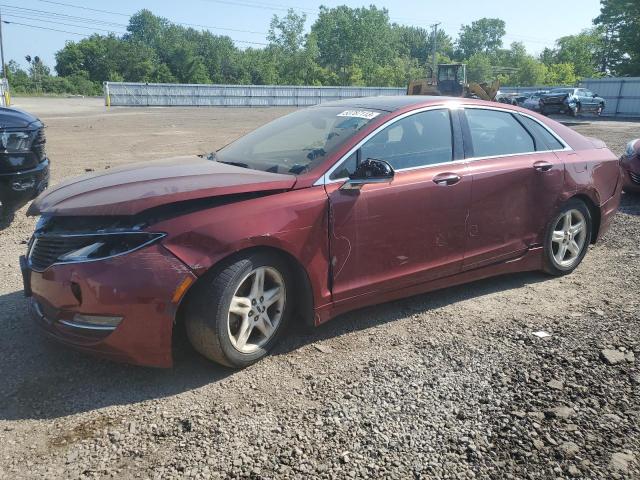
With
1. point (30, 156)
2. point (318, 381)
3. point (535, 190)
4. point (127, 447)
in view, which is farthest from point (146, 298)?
point (30, 156)

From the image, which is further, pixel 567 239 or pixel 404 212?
pixel 567 239

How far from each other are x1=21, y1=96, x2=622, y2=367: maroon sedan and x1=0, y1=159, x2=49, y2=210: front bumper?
7.83 ft

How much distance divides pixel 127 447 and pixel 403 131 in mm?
2642

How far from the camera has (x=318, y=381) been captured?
3.11 meters

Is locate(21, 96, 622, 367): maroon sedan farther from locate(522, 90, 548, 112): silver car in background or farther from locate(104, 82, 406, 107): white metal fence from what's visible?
locate(104, 82, 406, 107): white metal fence

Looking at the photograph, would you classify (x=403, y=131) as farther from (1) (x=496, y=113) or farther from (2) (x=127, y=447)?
(2) (x=127, y=447)

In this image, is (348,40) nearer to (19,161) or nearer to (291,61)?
(291,61)

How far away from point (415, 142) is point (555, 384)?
185cm

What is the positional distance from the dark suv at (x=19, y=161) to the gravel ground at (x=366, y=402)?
5.68ft

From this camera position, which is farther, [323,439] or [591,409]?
[591,409]

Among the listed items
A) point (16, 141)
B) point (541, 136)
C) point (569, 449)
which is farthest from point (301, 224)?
point (16, 141)

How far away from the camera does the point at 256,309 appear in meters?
3.22

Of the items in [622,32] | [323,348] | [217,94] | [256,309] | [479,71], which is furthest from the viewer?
[479,71]

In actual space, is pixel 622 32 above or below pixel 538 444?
above
